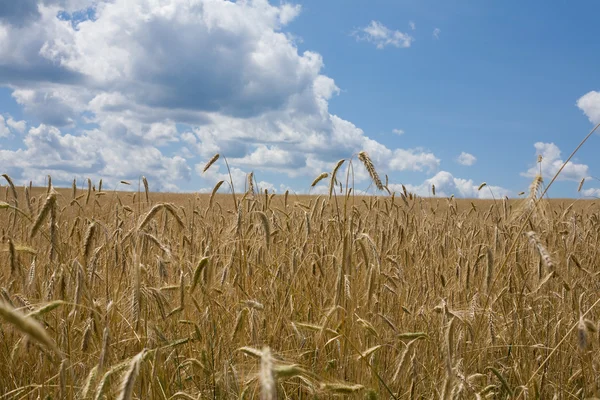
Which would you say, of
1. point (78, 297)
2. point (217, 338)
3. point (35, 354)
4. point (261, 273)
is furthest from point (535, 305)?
point (35, 354)

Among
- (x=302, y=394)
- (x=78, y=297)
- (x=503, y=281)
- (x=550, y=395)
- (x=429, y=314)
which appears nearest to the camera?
(x=78, y=297)

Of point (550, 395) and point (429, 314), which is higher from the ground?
point (429, 314)

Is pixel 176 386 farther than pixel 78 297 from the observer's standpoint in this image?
Yes

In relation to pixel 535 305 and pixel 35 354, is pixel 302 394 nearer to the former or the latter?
pixel 35 354

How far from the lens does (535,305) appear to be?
12.0 ft

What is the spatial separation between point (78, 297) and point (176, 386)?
82cm

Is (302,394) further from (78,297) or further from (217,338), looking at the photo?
(78,297)

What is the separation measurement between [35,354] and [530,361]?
2.97 m

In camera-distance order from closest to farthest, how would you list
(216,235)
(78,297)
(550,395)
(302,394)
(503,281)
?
(78,297) < (302,394) < (550,395) < (503,281) < (216,235)

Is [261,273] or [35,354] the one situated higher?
[261,273]

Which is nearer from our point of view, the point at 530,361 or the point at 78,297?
the point at 78,297

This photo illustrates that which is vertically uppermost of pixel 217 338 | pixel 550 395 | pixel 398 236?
pixel 398 236

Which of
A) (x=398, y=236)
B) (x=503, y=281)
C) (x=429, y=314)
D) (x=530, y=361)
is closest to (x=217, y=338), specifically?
(x=429, y=314)

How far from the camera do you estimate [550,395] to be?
273 cm
